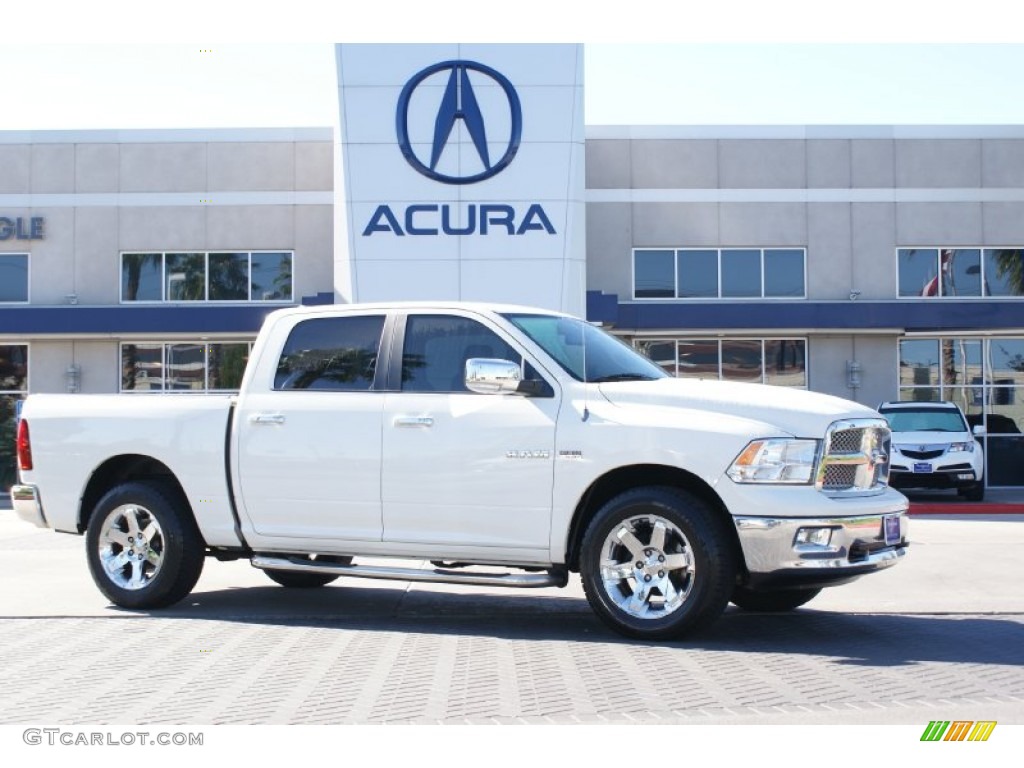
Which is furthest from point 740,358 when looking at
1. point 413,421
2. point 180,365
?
point 413,421


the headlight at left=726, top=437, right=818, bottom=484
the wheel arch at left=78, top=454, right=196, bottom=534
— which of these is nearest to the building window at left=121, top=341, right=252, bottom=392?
the wheel arch at left=78, top=454, right=196, bottom=534

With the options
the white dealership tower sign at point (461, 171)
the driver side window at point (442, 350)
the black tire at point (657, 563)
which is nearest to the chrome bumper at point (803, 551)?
the black tire at point (657, 563)

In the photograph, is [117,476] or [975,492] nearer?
[117,476]

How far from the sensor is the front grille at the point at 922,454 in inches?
866

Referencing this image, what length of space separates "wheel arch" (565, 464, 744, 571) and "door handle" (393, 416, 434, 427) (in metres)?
1.11

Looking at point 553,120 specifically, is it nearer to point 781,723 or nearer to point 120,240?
point 120,240

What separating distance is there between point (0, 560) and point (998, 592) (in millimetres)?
9274

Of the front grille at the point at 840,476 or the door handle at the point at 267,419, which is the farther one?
the door handle at the point at 267,419

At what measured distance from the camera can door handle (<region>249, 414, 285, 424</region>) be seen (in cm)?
857

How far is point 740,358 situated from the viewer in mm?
27156

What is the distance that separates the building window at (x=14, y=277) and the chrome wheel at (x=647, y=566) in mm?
23440

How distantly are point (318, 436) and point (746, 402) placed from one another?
2810 millimetres
